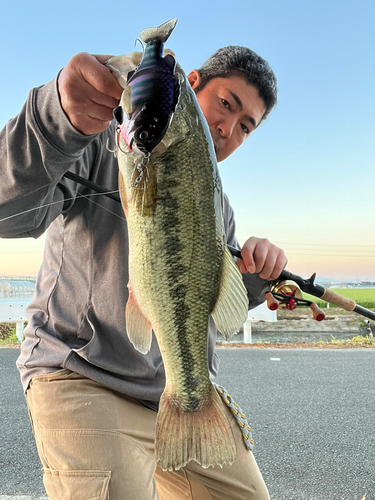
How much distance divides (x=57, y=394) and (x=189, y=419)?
55cm

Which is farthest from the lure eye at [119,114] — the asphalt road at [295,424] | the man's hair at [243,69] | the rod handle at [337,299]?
the asphalt road at [295,424]

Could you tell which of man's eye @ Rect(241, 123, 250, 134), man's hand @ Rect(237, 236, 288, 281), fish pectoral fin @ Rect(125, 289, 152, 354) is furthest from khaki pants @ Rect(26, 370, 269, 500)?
man's eye @ Rect(241, 123, 250, 134)

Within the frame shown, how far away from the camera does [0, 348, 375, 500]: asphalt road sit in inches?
120

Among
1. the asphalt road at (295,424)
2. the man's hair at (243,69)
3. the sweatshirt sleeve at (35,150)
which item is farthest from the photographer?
the asphalt road at (295,424)

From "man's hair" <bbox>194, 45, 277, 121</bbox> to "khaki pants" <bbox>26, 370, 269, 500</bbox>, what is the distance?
1633mm

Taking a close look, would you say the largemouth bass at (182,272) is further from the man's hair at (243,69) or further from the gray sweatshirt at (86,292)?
the man's hair at (243,69)

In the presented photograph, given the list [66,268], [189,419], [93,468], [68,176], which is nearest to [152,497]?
[93,468]

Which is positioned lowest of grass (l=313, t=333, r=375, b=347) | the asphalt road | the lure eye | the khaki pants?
the asphalt road

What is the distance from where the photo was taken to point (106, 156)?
1.66 metres

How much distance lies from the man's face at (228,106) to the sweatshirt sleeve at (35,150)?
1.06 meters

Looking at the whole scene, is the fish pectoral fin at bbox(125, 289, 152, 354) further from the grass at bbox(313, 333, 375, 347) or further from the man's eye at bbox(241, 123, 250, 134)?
the grass at bbox(313, 333, 375, 347)

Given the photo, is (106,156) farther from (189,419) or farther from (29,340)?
(189,419)

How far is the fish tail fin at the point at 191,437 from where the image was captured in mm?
1176

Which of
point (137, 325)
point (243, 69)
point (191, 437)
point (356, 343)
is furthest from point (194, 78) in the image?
point (356, 343)
